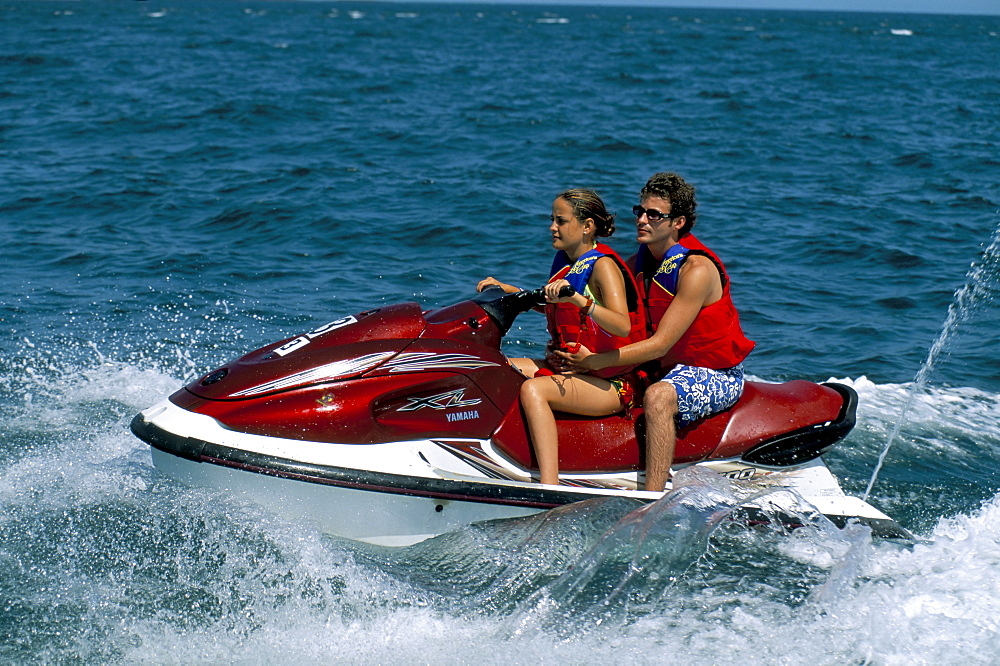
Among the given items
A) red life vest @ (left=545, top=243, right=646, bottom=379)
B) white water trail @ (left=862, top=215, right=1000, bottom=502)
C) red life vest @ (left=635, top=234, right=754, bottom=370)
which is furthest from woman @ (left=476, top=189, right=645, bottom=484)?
white water trail @ (left=862, top=215, right=1000, bottom=502)

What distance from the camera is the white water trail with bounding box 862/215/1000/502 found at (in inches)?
251

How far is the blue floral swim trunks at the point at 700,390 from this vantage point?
4527mm

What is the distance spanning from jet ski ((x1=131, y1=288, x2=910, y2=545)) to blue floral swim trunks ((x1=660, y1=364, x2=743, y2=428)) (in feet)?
0.37

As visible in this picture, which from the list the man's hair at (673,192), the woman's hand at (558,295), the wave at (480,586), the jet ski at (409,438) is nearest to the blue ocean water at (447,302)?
the wave at (480,586)

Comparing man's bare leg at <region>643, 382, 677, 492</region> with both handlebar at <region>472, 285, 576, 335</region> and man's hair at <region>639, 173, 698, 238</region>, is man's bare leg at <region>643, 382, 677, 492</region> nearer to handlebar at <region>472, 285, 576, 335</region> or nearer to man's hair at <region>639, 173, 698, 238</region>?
handlebar at <region>472, 285, 576, 335</region>

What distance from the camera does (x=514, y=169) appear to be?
1407 cm

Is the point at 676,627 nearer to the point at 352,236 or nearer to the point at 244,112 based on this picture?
the point at 352,236

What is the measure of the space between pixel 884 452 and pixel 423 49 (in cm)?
3272

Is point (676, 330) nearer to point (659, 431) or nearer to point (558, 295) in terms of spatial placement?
point (659, 431)

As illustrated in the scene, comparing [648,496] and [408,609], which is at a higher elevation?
[648,496]

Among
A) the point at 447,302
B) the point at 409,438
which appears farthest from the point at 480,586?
the point at 447,302

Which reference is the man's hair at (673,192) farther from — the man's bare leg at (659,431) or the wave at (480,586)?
the wave at (480,586)

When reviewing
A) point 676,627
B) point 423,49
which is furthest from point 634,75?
point 676,627

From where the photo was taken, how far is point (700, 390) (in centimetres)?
455
